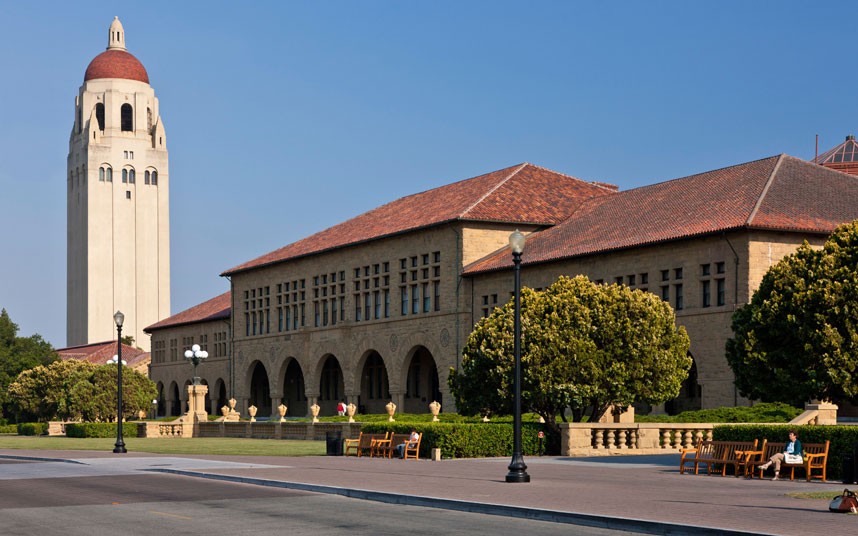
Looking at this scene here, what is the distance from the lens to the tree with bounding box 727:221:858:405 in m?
35.7

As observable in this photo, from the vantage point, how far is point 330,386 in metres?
90.6

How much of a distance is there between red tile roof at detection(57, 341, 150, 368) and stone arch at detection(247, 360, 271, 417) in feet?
96.9

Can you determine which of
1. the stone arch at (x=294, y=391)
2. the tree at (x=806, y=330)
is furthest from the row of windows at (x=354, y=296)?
the tree at (x=806, y=330)

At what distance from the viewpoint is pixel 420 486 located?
25.3m

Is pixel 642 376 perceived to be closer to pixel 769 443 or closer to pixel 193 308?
pixel 769 443

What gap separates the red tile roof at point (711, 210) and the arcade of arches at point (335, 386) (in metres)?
11.7

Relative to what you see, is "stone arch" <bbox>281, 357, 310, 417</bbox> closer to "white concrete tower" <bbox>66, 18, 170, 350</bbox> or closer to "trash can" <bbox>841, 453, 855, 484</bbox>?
"white concrete tower" <bbox>66, 18, 170, 350</bbox>

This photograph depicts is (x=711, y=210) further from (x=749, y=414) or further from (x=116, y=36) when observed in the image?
(x=116, y=36)

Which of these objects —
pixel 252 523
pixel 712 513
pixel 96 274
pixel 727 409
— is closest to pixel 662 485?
pixel 712 513

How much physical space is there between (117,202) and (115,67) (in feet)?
56.7

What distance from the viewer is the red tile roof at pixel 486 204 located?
71375mm

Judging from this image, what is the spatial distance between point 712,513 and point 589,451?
817 inches

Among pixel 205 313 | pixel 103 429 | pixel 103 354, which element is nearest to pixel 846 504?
pixel 103 429

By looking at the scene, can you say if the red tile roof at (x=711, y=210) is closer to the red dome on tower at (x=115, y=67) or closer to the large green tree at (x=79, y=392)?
the large green tree at (x=79, y=392)
